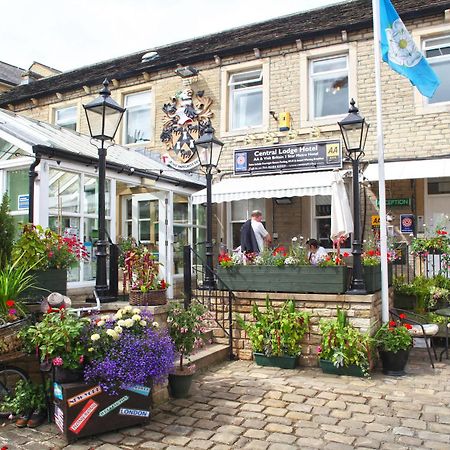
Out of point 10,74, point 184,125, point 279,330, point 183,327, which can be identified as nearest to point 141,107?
point 184,125

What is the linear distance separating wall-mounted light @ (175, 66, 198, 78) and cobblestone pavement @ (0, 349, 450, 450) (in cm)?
779

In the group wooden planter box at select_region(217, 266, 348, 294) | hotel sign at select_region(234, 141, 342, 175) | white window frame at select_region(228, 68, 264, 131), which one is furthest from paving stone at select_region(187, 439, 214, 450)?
white window frame at select_region(228, 68, 264, 131)

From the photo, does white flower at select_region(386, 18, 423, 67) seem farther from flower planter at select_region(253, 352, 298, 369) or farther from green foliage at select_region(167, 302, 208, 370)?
green foliage at select_region(167, 302, 208, 370)

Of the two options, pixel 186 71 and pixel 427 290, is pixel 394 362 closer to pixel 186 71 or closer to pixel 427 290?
pixel 427 290

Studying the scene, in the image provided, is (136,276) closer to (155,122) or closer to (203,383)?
(203,383)

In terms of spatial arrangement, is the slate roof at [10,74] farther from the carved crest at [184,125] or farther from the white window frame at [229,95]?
the white window frame at [229,95]

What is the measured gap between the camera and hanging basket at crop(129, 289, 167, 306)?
552 cm

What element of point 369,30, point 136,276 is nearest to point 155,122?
point 369,30

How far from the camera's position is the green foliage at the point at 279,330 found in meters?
6.49

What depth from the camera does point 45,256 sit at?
220 inches

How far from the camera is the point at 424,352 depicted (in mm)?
7461

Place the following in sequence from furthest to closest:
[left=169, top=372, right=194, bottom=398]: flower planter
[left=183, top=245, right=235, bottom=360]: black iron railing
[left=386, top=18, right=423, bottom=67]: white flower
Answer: [left=386, top=18, right=423, bottom=67]: white flower
[left=183, top=245, right=235, bottom=360]: black iron railing
[left=169, top=372, right=194, bottom=398]: flower planter

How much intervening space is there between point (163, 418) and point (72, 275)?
11.5ft

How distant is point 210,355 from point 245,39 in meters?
8.06
